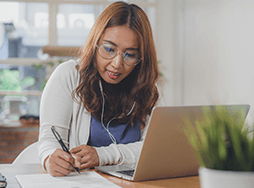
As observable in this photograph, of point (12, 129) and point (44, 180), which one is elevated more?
point (44, 180)

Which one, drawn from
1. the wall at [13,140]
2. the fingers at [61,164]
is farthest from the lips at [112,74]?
the wall at [13,140]

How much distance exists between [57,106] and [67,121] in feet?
0.26

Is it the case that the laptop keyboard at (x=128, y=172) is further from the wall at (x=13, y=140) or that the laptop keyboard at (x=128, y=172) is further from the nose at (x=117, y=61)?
the wall at (x=13, y=140)

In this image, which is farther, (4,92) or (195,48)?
(4,92)

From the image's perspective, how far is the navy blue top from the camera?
4.28ft

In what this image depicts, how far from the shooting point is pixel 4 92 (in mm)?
4094

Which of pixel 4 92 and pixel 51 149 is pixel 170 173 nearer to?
pixel 51 149

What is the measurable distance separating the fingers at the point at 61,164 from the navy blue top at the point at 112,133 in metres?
0.42

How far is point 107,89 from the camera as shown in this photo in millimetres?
1408

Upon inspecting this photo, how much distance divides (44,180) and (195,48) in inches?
125

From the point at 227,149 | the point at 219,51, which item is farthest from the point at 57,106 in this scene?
the point at 219,51

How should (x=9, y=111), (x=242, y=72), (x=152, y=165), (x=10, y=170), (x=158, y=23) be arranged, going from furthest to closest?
(x=158, y=23), (x=9, y=111), (x=242, y=72), (x=10, y=170), (x=152, y=165)

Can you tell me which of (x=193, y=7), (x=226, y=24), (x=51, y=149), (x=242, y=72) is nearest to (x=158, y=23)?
(x=193, y=7)

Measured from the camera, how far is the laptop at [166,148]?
731 millimetres
